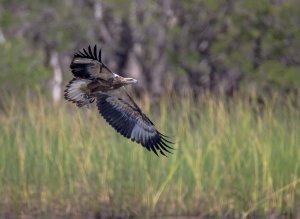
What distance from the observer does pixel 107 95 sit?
7137mm

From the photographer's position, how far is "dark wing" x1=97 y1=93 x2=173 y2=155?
24.7ft

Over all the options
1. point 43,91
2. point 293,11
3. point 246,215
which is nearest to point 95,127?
point 246,215

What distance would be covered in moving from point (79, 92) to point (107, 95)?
36 centimetres

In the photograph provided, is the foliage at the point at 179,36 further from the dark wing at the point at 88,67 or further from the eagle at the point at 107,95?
the dark wing at the point at 88,67

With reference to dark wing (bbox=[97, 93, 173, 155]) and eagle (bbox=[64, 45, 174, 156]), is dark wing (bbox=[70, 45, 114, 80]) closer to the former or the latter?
eagle (bbox=[64, 45, 174, 156])

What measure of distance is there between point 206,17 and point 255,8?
2.99ft

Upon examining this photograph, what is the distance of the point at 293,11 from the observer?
15.7 m

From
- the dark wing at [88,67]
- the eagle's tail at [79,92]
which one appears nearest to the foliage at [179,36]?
the eagle's tail at [79,92]

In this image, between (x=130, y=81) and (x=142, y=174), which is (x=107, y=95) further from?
(x=142, y=174)

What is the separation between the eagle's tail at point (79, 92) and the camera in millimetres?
6793

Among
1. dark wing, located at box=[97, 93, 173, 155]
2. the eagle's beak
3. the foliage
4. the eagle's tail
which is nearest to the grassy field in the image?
dark wing, located at box=[97, 93, 173, 155]

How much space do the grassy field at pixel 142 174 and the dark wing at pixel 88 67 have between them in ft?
8.48

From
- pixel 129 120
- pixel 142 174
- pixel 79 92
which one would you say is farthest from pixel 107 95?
pixel 142 174

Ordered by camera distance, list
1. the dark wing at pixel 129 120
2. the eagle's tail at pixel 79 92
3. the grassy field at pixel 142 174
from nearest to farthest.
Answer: the eagle's tail at pixel 79 92 → the dark wing at pixel 129 120 → the grassy field at pixel 142 174
